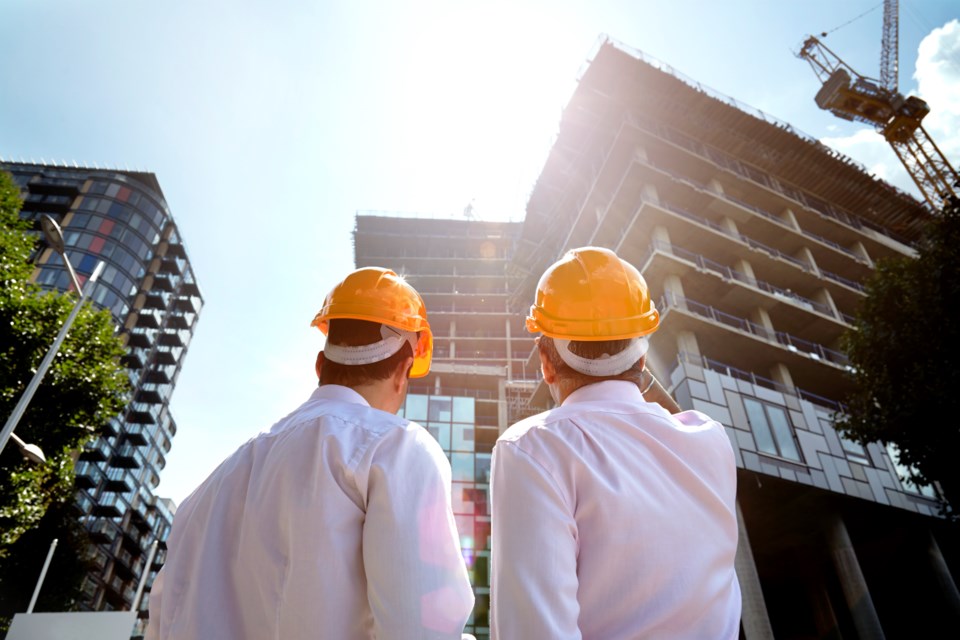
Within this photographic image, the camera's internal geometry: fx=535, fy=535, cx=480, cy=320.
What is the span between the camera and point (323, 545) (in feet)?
5.30

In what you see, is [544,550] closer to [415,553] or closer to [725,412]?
[415,553]

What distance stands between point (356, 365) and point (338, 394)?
0.16 meters

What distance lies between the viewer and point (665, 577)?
1.53 metres

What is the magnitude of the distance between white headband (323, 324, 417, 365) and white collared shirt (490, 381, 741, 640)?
0.75m

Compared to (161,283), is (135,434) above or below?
below

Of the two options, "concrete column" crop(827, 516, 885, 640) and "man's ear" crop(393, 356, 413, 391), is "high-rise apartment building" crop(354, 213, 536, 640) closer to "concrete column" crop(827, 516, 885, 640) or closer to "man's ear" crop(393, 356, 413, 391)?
"concrete column" crop(827, 516, 885, 640)

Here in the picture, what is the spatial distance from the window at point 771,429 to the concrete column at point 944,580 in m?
7.31

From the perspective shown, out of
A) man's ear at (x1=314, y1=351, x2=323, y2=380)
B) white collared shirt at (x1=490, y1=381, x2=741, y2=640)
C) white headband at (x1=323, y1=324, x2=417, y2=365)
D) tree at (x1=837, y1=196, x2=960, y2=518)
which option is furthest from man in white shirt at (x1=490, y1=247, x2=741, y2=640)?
tree at (x1=837, y1=196, x2=960, y2=518)

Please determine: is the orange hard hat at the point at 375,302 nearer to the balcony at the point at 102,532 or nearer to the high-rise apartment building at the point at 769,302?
the high-rise apartment building at the point at 769,302

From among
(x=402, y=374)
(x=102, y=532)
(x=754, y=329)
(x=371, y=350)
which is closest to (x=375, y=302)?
(x=371, y=350)

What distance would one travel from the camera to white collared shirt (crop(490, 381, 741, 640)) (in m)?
1.46

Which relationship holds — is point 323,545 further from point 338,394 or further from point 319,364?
point 319,364

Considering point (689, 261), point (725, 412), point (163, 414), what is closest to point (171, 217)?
point (163, 414)

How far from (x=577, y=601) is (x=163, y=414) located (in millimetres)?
72564
